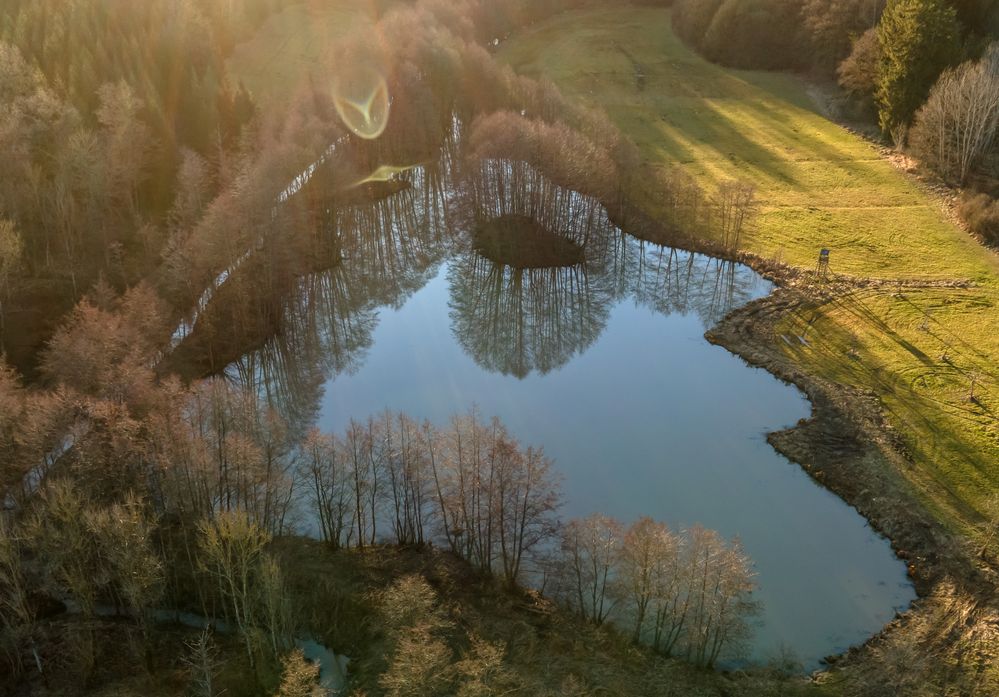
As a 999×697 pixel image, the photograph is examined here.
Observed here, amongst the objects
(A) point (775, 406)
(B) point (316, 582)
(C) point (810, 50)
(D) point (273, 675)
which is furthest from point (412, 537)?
(C) point (810, 50)

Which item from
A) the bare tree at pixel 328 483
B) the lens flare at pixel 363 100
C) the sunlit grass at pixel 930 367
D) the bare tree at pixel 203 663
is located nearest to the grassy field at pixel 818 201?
the sunlit grass at pixel 930 367

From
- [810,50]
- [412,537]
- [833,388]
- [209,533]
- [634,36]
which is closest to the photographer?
[209,533]

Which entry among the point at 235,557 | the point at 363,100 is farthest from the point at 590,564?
the point at 363,100

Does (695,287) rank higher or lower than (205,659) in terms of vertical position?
higher

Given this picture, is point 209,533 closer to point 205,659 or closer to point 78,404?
point 205,659

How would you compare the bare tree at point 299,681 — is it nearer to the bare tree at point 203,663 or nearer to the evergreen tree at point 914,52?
the bare tree at point 203,663

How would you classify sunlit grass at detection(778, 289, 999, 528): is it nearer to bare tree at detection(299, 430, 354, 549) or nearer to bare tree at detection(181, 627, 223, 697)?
bare tree at detection(299, 430, 354, 549)

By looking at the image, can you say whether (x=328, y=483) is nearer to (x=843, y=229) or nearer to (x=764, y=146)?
(x=843, y=229)
